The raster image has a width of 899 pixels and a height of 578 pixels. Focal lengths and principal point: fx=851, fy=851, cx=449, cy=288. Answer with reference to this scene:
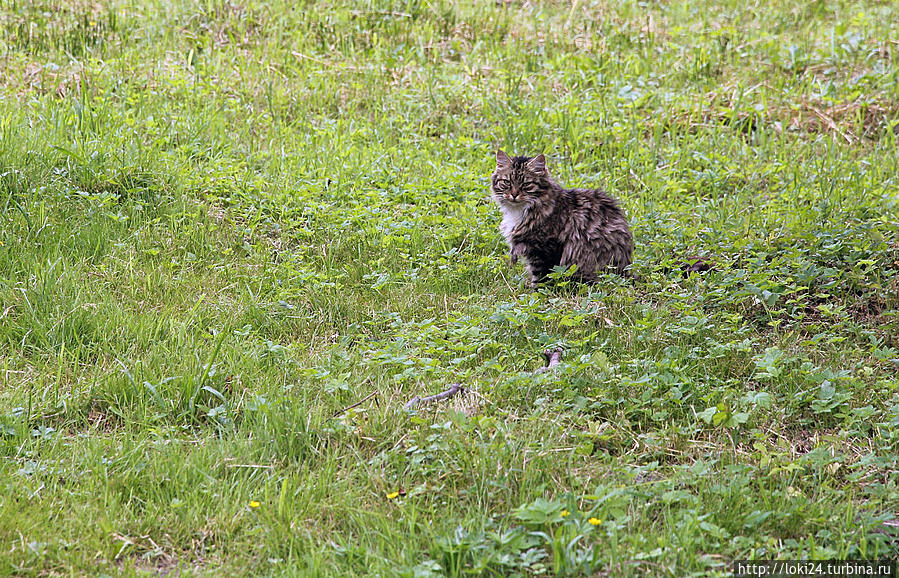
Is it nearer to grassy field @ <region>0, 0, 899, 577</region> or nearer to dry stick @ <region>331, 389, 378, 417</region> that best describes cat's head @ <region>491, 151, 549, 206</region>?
grassy field @ <region>0, 0, 899, 577</region>

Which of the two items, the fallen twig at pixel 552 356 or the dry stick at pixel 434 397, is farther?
the fallen twig at pixel 552 356

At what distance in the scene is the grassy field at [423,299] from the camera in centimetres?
320

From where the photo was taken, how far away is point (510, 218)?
5.87 m

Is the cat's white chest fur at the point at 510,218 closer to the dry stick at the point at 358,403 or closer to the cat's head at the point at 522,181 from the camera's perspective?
the cat's head at the point at 522,181

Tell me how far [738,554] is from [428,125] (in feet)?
18.3

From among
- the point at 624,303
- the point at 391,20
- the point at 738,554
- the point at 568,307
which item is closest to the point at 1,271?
the point at 568,307

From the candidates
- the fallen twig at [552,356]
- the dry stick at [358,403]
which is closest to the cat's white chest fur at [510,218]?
the fallen twig at [552,356]

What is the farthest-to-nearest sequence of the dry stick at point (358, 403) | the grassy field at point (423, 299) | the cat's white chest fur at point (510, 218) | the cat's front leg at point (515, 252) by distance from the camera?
the cat's white chest fur at point (510, 218) → the cat's front leg at point (515, 252) → the dry stick at point (358, 403) → the grassy field at point (423, 299)

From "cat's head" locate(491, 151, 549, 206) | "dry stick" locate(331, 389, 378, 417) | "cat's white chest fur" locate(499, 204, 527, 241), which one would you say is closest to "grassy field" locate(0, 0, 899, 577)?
"dry stick" locate(331, 389, 378, 417)

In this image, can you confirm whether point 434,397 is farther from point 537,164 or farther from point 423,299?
point 537,164

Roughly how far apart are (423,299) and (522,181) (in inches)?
44.2

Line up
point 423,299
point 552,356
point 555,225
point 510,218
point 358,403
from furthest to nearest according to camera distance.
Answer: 1. point 510,218
2. point 555,225
3. point 423,299
4. point 552,356
5. point 358,403

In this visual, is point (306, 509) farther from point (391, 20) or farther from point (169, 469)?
point (391, 20)

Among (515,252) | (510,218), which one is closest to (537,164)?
(510,218)
